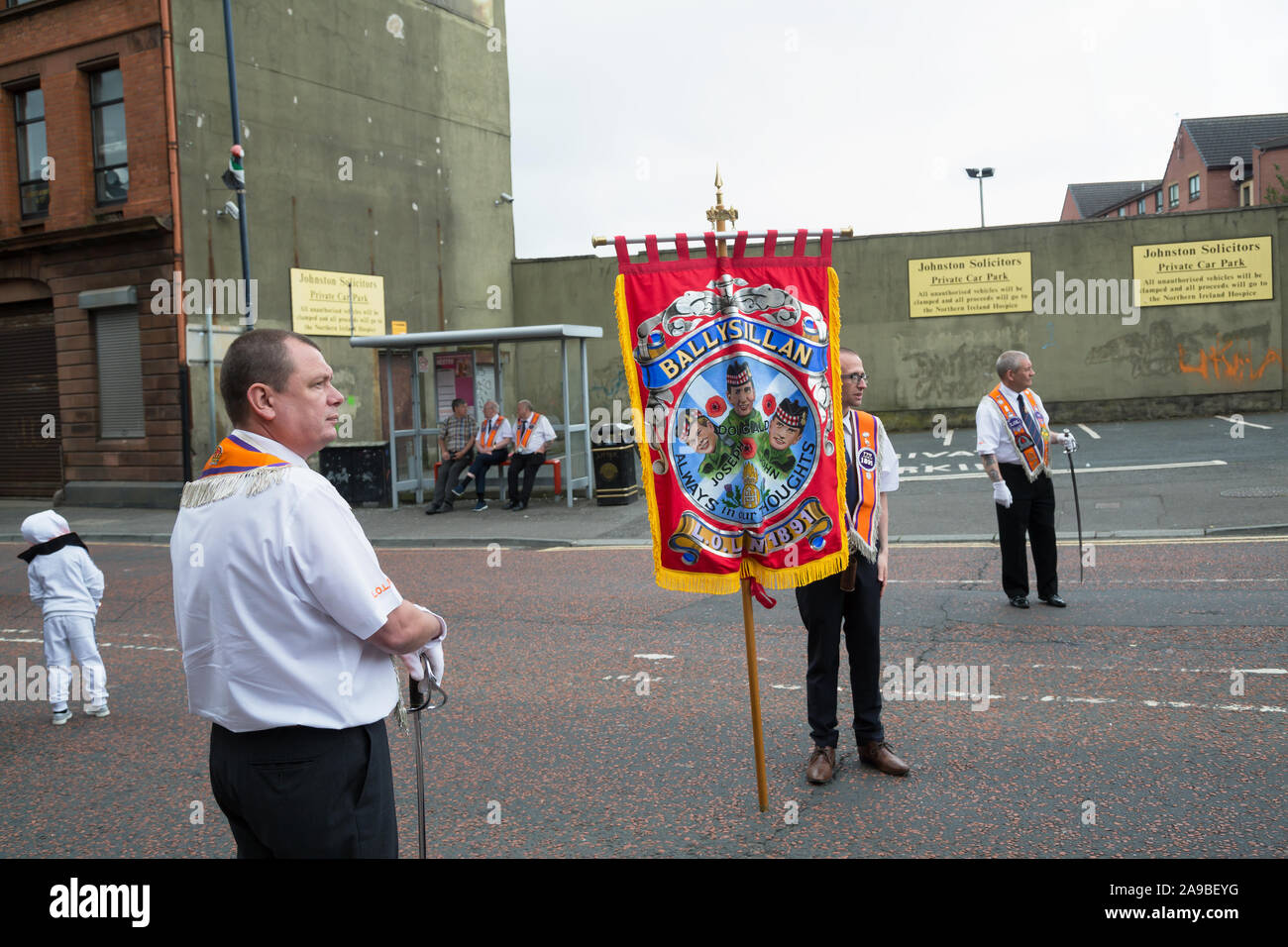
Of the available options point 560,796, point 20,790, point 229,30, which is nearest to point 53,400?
point 229,30

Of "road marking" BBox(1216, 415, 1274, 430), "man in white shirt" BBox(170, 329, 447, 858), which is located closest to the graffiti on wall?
"road marking" BBox(1216, 415, 1274, 430)

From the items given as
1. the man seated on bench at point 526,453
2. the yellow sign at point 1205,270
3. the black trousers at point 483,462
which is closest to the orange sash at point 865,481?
→ the man seated on bench at point 526,453

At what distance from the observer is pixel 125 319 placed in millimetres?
21000

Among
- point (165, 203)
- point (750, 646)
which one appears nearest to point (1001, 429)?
point (750, 646)

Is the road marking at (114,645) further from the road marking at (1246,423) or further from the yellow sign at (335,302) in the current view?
the road marking at (1246,423)

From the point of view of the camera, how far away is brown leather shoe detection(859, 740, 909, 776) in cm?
516

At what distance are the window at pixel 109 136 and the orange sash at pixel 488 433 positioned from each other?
8.58m

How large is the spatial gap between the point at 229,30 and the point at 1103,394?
19631mm

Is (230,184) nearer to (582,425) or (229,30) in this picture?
(229,30)

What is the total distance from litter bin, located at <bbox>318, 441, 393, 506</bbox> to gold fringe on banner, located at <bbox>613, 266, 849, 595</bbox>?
14502mm

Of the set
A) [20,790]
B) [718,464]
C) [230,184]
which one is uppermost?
[230,184]

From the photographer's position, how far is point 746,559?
4.91 meters

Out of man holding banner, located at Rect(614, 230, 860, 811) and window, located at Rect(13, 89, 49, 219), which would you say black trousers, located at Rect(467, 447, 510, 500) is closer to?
window, located at Rect(13, 89, 49, 219)

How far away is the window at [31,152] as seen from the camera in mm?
22031
